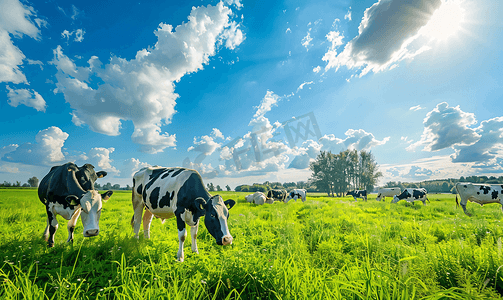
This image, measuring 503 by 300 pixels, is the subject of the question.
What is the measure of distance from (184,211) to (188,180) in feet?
2.53

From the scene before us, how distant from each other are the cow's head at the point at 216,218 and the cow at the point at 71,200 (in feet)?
8.52

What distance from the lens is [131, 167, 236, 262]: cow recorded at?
4266 millimetres

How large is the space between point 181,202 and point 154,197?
1127 mm

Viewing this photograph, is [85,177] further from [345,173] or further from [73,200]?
[345,173]

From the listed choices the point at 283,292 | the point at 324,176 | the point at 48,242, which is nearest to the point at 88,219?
the point at 48,242

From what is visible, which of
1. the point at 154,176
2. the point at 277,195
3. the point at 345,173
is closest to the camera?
the point at 154,176

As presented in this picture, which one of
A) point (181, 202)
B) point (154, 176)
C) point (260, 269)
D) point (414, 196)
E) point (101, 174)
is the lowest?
point (414, 196)

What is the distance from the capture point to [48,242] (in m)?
5.07

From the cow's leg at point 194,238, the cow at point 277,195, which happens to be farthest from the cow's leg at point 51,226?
the cow at point 277,195

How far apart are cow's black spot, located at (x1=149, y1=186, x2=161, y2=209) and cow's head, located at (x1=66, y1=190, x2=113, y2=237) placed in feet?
3.91

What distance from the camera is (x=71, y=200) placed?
195 inches

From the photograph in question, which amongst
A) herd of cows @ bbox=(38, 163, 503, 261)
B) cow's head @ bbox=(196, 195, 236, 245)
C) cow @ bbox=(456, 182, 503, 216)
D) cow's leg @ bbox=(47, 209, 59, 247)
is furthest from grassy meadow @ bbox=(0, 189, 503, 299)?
cow @ bbox=(456, 182, 503, 216)

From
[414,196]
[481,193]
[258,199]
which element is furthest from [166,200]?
[414,196]

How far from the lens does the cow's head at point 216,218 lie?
4.09 m
